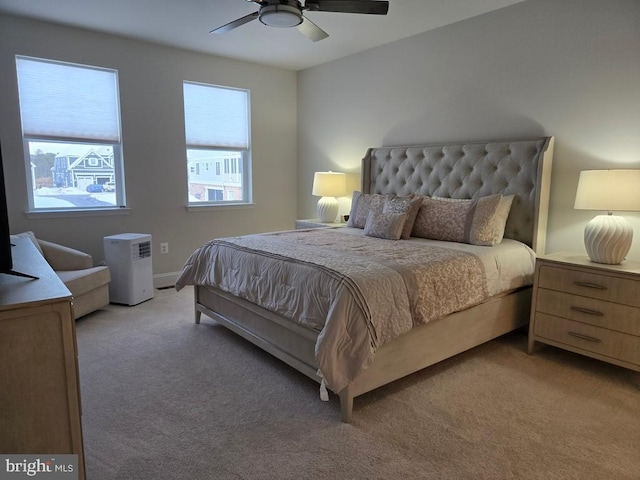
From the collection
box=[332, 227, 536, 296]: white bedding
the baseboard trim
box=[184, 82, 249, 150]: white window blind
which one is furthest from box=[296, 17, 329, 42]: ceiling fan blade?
the baseboard trim

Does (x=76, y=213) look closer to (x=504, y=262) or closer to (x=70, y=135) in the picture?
(x=70, y=135)

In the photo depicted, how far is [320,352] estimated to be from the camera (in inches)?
81.2

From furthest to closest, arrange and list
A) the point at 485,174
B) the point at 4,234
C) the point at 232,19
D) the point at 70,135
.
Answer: the point at 70,135 → the point at 232,19 → the point at 485,174 → the point at 4,234

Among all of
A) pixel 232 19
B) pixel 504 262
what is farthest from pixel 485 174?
pixel 232 19

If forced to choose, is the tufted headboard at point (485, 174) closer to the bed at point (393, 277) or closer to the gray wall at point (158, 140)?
the bed at point (393, 277)

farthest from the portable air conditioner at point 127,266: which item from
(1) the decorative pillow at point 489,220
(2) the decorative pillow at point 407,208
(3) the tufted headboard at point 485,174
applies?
→ (1) the decorative pillow at point 489,220

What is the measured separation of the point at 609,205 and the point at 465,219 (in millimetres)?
972

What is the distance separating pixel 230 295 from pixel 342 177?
2.32 m

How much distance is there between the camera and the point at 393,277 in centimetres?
233

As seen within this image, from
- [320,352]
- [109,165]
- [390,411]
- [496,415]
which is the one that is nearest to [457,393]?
[496,415]

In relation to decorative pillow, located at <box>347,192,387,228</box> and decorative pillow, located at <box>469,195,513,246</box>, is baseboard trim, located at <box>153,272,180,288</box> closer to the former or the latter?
decorative pillow, located at <box>347,192,387,228</box>

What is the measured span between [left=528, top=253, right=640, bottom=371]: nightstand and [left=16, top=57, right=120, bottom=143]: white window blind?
4.22 meters

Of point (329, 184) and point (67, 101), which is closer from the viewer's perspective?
point (67, 101)

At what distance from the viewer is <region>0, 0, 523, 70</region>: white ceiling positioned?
11.0 feet
